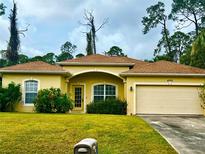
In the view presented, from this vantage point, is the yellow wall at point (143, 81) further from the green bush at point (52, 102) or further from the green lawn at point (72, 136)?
the green lawn at point (72, 136)

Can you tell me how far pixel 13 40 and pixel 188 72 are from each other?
24.8 metres

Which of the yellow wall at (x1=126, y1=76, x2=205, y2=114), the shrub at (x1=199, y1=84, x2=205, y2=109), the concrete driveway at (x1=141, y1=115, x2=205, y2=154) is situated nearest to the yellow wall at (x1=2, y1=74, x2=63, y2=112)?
the yellow wall at (x1=126, y1=76, x2=205, y2=114)

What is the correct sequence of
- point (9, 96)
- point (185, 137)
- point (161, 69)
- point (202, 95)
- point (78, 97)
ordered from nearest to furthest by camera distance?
point (185, 137) < point (202, 95) < point (9, 96) < point (161, 69) < point (78, 97)

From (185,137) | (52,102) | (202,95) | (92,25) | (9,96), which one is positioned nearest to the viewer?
(185,137)

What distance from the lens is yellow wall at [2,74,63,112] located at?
84.2ft

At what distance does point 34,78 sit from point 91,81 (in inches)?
168

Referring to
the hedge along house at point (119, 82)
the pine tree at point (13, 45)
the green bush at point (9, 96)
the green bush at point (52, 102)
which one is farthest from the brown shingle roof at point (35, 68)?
the pine tree at point (13, 45)

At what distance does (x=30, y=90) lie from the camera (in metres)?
25.9

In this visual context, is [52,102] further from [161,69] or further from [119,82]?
[161,69]

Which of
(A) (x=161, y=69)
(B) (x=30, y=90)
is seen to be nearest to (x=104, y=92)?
(A) (x=161, y=69)

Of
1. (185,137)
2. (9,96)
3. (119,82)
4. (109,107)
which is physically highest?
(119,82)

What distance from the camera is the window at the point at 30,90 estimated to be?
1015 inches

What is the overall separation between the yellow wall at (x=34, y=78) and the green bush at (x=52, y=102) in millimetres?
1530

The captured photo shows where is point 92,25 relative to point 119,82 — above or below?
above
